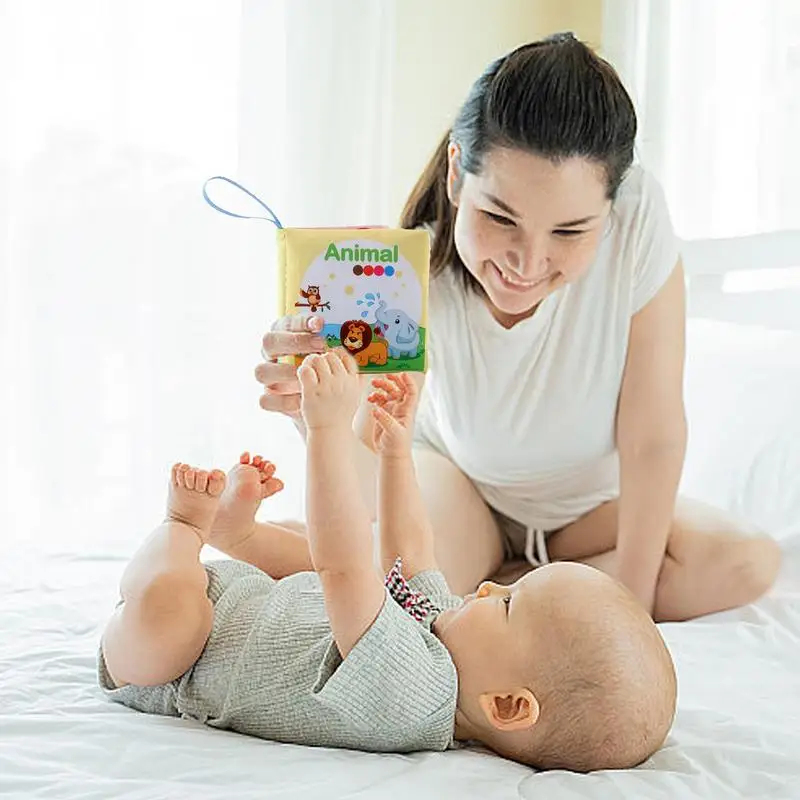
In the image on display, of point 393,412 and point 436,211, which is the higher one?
point 436,211

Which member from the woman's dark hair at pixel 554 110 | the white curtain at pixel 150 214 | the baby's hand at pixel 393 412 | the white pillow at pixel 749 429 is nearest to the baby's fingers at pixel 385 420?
the baby's hand at pixel 393 412

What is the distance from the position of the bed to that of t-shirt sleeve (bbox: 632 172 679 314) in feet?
1.08

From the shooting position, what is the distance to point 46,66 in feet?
8.04

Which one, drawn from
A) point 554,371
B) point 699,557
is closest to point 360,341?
point 554,371

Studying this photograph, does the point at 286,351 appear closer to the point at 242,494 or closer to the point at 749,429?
the point at 242,494

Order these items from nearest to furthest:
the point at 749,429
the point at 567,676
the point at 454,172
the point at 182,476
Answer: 1. the point at 567,676
2. the point at 182,476
3. the point at 454,172
4. the point at 749,429

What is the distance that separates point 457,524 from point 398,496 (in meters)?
0.50

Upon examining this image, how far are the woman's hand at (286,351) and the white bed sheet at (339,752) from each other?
35 centimetres

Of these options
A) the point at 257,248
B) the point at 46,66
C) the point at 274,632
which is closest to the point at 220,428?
the point at 257,248

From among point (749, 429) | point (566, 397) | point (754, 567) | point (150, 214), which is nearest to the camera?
point (754, 567)

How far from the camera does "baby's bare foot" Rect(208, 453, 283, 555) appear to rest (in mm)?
1409

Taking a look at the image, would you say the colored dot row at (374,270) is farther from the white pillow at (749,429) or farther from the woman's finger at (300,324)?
the white pillow at (749,429)

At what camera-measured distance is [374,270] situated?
1.42 metres

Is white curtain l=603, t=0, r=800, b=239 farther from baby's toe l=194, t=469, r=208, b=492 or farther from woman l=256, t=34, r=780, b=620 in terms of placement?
baby's toe l=194, t=469, r=208, b=492
